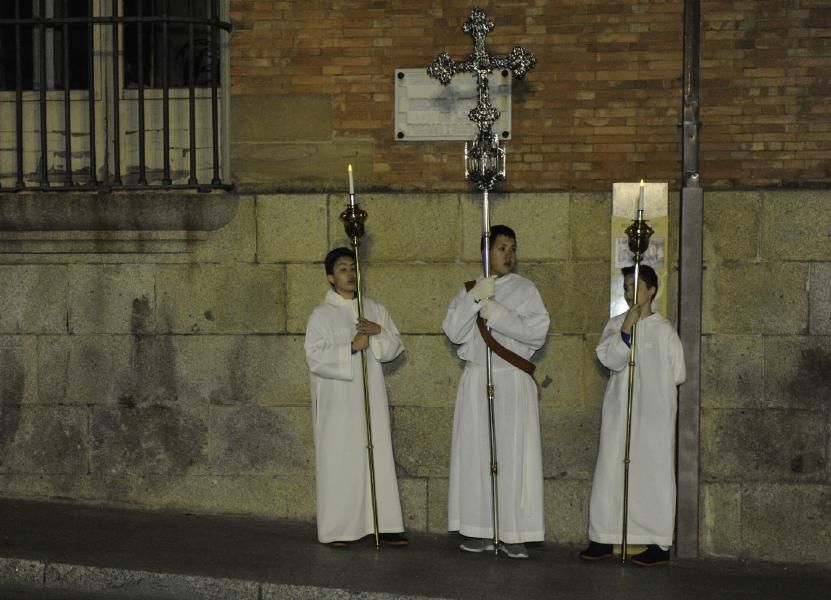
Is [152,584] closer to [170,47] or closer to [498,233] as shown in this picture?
[498,233]

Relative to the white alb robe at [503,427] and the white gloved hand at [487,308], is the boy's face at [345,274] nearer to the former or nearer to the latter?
the white alb robe at [503,427]

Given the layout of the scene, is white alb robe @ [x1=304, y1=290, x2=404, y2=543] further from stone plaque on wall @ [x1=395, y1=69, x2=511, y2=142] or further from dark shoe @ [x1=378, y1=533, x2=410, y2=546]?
stone plaque on wall @ [x1=395, y1=69, x2=511, y2=142]

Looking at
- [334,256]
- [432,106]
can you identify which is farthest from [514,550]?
[432,106]

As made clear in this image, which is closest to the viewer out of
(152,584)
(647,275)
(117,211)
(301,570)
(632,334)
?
(152,584)

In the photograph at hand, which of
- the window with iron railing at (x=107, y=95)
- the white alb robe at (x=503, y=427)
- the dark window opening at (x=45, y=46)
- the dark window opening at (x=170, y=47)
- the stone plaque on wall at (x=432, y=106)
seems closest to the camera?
the white alb robe at (x=503, y=427)

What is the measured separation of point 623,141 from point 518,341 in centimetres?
163

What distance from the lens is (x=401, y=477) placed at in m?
10.1

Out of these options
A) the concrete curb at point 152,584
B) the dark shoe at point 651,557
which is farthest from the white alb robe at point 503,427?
the concrete curb at point 152,584

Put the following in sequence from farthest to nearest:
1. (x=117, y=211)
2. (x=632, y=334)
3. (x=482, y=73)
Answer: (x=117, y=211) < (x=482, y=73) < (x=632, y=334)

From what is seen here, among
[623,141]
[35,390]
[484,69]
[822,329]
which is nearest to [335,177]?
[484,69]

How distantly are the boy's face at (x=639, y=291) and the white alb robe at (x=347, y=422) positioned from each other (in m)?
1.56

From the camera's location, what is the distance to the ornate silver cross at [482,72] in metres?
9.45

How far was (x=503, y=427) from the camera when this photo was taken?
934 centimetres

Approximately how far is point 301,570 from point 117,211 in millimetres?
3147
